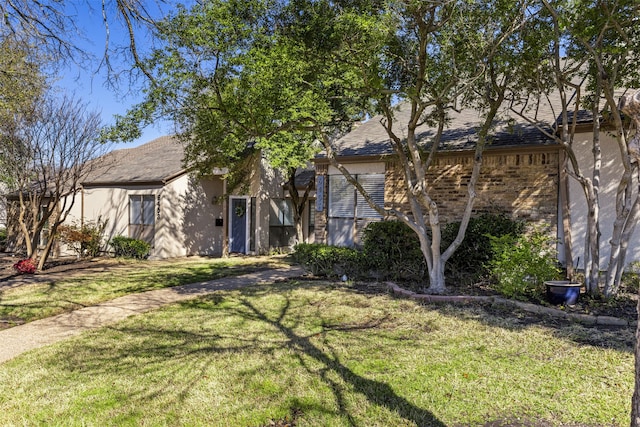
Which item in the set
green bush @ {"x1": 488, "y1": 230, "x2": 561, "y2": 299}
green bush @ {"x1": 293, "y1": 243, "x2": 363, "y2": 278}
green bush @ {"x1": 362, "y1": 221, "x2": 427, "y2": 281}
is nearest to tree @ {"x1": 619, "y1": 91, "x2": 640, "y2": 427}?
green bush @ {"x1": 488, "y1": 230, "x2": 561, "y2": 299}

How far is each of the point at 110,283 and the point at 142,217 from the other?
6.52 meters

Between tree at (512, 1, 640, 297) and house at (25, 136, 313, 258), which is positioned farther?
house at (25, 136, 313, 258)

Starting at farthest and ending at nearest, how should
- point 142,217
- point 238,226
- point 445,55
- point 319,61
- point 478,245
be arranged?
1. point 238,226
2. point 142,217
3. point 478,245
4. point 319,61
5. point 445,55

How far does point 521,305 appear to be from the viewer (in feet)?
23.9

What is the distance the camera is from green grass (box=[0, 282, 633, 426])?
3.69 meters

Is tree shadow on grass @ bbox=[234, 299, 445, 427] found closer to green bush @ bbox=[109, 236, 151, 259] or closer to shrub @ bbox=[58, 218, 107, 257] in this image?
green bush @ bbox=[109, 236, 151, 259]

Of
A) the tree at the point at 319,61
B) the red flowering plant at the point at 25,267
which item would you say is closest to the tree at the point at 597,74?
the tree at the point at 319,61

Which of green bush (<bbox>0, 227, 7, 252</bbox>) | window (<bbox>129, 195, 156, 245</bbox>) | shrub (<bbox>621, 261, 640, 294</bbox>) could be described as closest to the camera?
shrub (<bbox>621, 261, 640, 294</bbox>)

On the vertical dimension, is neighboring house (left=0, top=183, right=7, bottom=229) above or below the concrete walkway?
above

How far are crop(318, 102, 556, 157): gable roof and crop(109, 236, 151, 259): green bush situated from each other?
768cm

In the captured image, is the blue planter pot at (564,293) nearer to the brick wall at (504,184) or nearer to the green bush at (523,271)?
the green bush at (523,271)

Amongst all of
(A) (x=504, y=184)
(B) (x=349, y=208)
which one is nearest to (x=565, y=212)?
(A) (x=504, y=184)

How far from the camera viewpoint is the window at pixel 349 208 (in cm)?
1234

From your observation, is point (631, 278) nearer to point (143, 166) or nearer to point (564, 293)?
point (564, 293)
